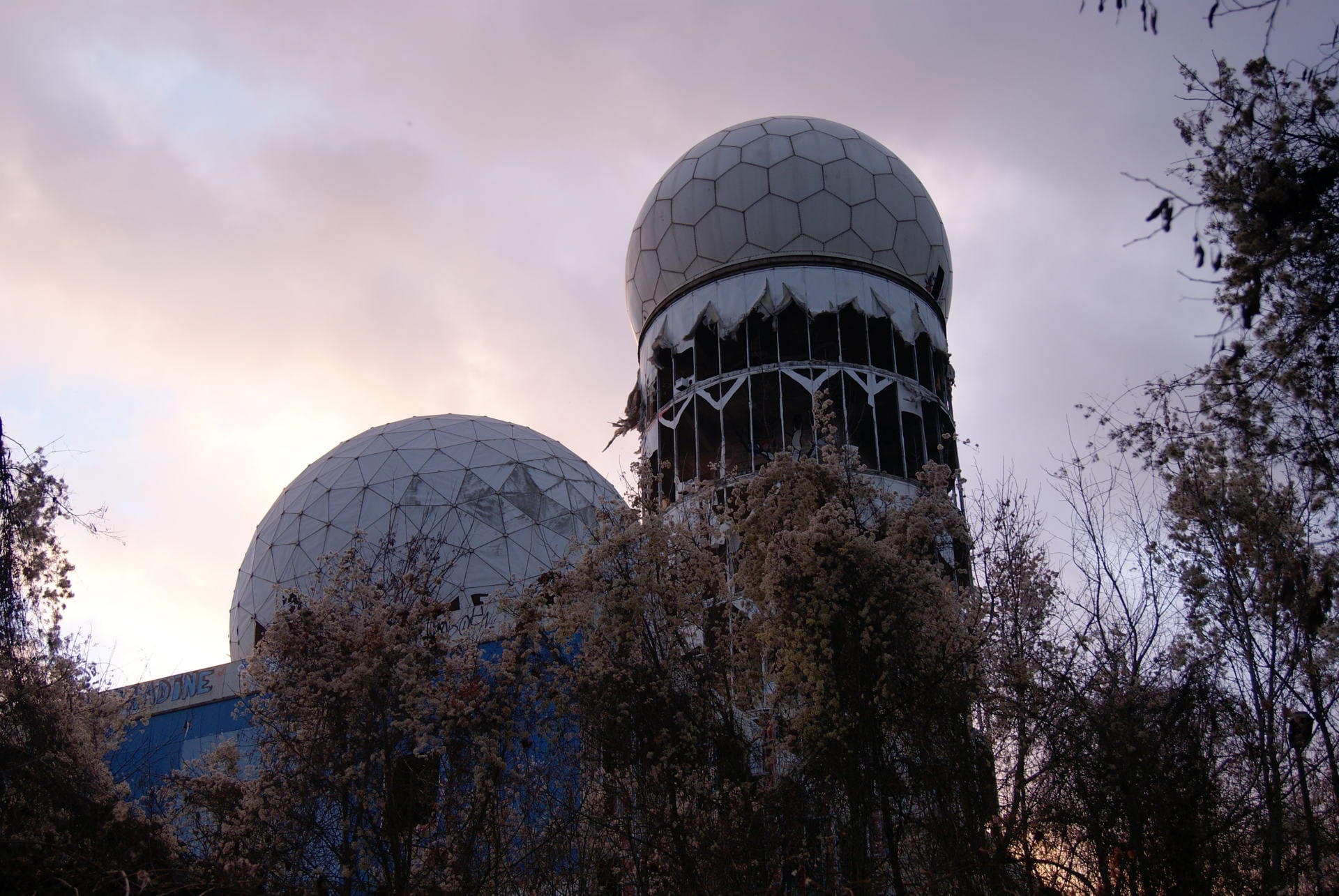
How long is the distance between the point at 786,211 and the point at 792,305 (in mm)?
2070

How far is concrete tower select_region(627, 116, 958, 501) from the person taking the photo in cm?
2247

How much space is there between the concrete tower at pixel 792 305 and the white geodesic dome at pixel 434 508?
3.83 m

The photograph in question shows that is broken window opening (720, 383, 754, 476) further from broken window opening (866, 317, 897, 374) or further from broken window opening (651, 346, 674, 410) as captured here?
broken window opening (866, 317, 897, 374)

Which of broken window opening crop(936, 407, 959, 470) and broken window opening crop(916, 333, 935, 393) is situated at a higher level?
broken window opening crop(916, 333, 935, 393)

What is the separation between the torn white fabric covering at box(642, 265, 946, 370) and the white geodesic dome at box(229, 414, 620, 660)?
4912mm

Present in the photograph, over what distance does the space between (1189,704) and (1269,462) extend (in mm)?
4197

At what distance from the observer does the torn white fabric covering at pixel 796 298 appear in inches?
892

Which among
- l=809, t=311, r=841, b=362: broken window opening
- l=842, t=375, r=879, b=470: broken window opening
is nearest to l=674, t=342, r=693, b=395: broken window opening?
l=809, t=311, r=841, b=362: broken window opening

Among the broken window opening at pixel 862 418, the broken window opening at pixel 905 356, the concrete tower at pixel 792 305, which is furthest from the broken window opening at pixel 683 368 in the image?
the broken window opening at pixel 905 356

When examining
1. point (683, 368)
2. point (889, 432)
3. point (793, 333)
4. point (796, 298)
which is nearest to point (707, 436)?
point (683, 368)

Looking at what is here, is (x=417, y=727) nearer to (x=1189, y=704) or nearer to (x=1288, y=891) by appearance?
(x=1189, y=704)

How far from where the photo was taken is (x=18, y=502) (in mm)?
10242

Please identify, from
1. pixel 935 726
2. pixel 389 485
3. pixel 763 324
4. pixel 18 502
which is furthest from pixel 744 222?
pixel 18 502

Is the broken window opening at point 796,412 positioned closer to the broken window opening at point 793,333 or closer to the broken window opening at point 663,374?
the broken window opening at point 793,333
